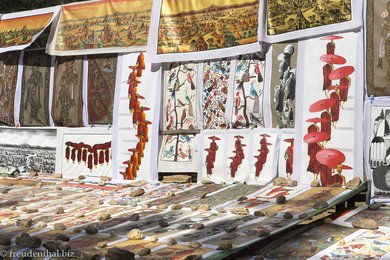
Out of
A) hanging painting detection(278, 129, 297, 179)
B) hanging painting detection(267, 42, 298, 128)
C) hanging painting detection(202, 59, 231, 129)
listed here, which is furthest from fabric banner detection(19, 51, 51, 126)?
hanging painting detection(278, 129, 297, 179)

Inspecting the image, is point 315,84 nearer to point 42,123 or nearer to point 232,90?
point 232,90

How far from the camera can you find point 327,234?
396cm

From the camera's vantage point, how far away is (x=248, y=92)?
5.56m

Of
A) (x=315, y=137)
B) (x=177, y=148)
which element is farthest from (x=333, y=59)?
(x=177, y=148)

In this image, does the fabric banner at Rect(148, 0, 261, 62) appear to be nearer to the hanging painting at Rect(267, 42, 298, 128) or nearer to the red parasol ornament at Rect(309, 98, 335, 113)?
the hanging painting at Rect(267, 42, 298, 128)

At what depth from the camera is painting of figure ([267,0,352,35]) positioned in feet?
16.3

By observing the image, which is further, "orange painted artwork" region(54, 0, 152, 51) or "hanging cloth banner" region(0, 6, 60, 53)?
"hanging cloth banner" region(0, 6, 60, 53)

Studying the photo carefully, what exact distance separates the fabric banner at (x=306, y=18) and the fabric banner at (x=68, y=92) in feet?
7.72

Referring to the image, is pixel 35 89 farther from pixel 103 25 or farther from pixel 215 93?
pixel 215 93

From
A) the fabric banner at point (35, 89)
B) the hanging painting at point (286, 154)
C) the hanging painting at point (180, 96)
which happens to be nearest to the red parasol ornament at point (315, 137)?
the hanging painting at point (286, 154)

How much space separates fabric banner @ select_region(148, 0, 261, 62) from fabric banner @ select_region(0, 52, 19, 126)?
2240mm

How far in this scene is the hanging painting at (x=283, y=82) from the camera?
526 centimetres

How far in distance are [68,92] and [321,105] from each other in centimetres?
304

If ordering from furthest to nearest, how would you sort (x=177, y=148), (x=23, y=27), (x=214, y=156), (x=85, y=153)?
(x=23, y=27) < (x=85, y=153) < (x=177, y=148) < (x=214, y=156)
